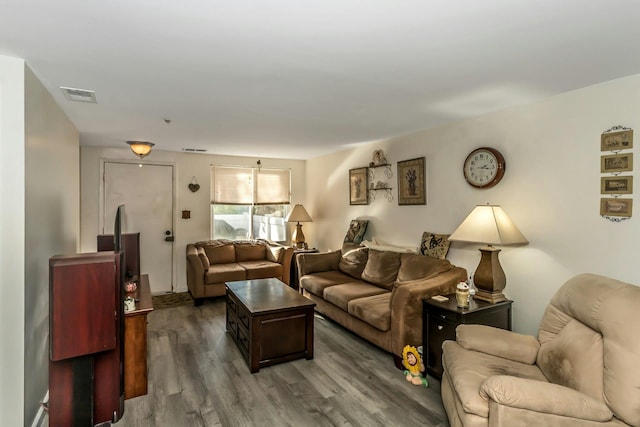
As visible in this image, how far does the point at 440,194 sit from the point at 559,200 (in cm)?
119

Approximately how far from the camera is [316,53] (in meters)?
1.90

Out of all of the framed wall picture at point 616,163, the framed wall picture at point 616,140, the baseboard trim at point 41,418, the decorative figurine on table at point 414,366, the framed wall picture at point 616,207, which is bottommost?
the baseboard trim at point 41,418

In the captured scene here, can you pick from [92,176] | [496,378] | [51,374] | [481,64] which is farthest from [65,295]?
[92,176]

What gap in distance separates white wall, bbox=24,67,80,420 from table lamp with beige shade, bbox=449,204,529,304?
313 cm

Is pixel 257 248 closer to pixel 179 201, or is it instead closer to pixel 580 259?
pixel 179 201

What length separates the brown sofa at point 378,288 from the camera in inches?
115

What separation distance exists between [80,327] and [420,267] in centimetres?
291

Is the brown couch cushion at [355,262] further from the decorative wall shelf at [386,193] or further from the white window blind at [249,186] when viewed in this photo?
the white window blind at [249,186]

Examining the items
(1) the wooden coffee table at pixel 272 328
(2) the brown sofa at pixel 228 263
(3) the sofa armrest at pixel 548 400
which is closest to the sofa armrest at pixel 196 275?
(2) the brown sofa at pixel 228 263

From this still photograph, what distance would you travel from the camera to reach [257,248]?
5.65m

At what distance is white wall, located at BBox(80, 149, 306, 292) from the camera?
486cm

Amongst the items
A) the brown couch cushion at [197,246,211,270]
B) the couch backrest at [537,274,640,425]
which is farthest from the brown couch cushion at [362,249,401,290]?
the brown couch cushion at [197,246,211,270]

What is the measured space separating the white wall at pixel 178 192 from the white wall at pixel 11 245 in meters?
3.13

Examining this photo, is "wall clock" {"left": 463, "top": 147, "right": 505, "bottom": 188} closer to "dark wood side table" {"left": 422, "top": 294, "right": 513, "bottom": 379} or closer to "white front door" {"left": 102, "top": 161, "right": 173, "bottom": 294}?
"dark wood side table" {"left": 422, "top": 294, "right": 513, "bottom": 379}
